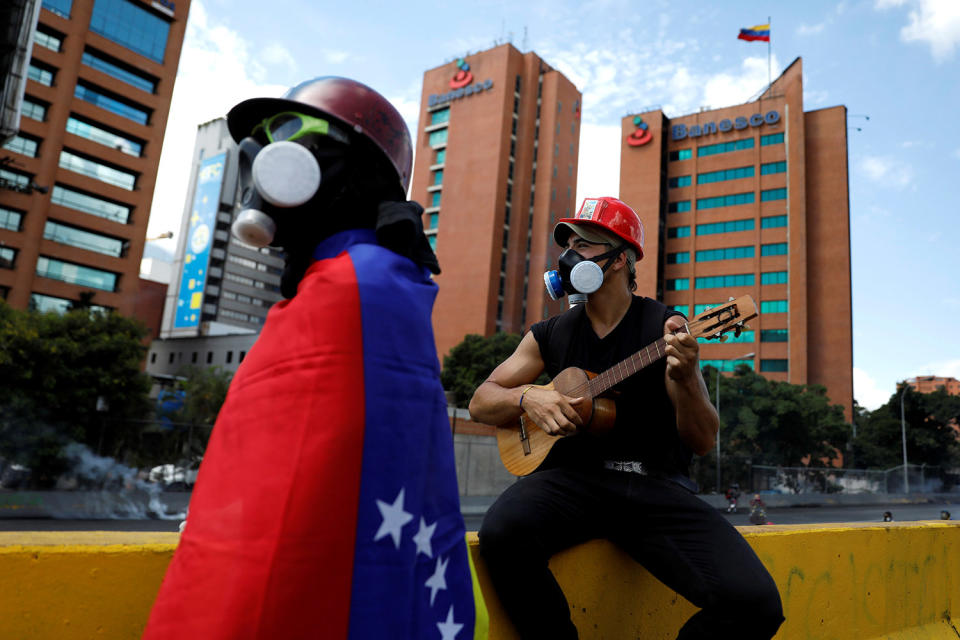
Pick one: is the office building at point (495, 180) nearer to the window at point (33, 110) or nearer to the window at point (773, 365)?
the window at point (773, 365)

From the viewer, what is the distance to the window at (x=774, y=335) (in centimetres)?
5803

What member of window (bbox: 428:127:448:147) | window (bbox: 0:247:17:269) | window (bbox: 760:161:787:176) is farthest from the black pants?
window (bbox: 428:127:448:147)

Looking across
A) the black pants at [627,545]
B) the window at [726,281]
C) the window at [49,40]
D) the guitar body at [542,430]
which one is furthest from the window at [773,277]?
the black pants at [627,545]

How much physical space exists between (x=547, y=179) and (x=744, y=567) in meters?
67.8

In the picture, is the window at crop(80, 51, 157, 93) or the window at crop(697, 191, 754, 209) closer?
the window at crop(80, 51, 157, 93)

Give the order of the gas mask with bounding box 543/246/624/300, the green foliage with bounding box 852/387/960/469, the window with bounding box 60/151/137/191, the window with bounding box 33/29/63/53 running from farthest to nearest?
the green foliage with bounding box 852/387/960/469
the window with bounding box 60/151/137/191
the window with bounding box 33/29/63/53
the gas mask with bounding box 543/246/624/300

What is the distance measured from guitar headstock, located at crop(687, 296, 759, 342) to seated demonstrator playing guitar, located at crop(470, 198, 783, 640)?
17 cm

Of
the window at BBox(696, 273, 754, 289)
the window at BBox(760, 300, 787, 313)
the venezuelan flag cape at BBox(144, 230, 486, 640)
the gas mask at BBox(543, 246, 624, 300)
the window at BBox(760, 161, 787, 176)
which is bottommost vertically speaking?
the venezuelan flag cape at BBox(144, 230, 486, 640)

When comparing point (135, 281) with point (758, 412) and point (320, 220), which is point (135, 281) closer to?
point (758, 412)

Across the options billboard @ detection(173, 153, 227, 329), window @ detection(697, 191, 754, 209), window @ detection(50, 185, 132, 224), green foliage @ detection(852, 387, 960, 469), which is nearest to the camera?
window @ detection(50, 185, 132, 224)

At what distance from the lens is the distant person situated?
121 centimetres

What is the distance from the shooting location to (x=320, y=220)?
1.70m

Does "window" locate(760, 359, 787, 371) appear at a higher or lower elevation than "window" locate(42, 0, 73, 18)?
lower

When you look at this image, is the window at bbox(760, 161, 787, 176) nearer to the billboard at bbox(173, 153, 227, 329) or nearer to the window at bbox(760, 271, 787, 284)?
the window at bbox(760, 271, 787, 284)
